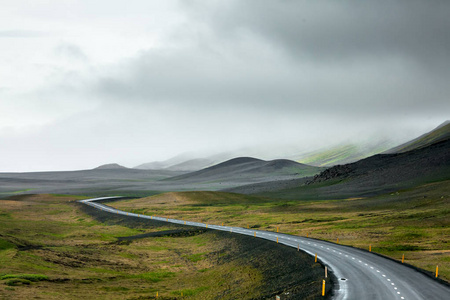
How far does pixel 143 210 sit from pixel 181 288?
283 ft

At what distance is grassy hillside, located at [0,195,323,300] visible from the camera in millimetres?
46969

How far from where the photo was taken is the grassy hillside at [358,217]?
6217cm

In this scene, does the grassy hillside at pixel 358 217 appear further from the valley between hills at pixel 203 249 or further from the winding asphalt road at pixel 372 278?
the winding asphalt road at pixel 372 278

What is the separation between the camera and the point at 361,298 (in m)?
33.9

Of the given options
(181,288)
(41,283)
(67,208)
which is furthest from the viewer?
(67,208)

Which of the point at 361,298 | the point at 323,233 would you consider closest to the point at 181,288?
the point at 361,298

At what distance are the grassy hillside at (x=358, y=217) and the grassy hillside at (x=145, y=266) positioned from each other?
14485 millimetres

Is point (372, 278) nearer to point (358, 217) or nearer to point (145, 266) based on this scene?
point (145, 266)

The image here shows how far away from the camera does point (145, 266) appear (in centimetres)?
6712

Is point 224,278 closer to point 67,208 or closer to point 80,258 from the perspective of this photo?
point 80,258

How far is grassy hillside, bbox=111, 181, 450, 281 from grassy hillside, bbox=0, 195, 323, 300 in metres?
14.5

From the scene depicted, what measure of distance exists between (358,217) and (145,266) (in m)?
54.5

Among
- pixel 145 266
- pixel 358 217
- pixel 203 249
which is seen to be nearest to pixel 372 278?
pixel 145 266

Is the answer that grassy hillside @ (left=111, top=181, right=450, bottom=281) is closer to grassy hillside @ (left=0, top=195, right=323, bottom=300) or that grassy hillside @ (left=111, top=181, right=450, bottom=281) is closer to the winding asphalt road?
the winding asphalt road
